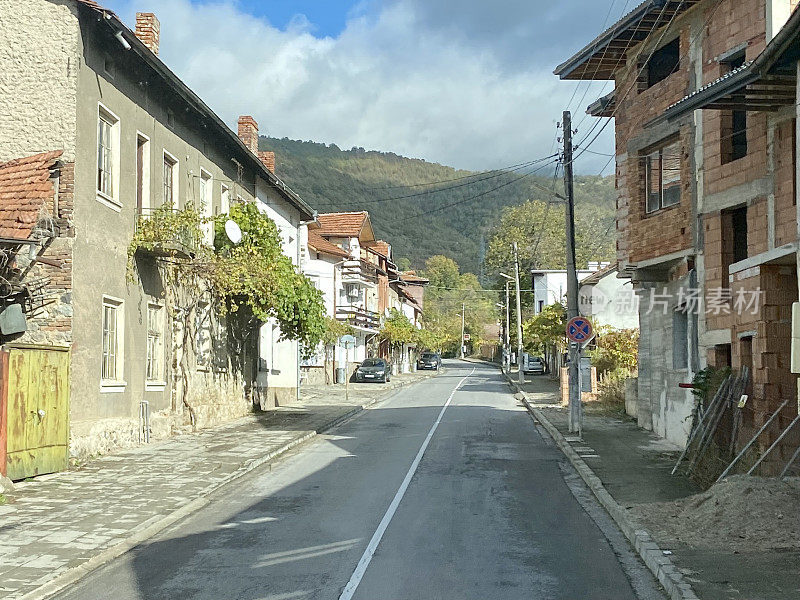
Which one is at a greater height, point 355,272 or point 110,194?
point 355,272

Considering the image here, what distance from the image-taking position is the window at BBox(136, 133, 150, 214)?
728 inches

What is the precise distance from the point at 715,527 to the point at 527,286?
72.5 meters

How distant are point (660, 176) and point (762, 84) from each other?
6.64m

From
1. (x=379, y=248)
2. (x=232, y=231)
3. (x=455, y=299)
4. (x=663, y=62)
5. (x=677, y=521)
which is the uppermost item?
(x=379, y=248)

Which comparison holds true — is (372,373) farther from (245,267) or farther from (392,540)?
(392,540)

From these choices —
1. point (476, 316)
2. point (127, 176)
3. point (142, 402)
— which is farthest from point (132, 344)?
point (476, 316)

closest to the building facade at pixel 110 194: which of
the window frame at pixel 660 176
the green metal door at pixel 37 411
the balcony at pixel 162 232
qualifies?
the balcony at pixel 162 232

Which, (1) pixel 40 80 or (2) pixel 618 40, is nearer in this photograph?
(1) pixel 40 80

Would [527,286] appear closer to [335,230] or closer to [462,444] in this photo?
[335,230]

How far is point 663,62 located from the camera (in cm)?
1959

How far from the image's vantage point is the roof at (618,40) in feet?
58.7

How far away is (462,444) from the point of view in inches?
790

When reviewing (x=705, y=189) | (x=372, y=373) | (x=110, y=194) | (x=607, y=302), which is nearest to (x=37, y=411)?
(x=110, y=194)

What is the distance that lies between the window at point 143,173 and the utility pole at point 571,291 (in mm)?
10159
